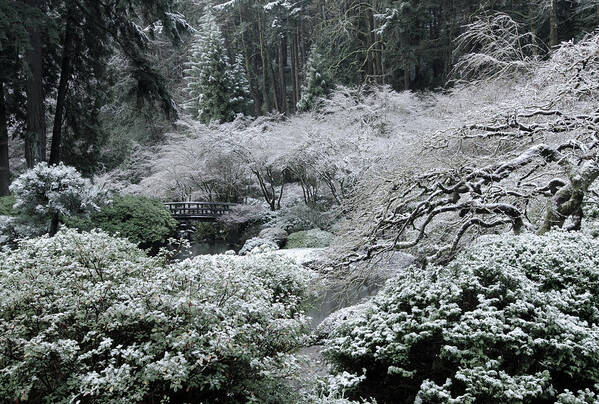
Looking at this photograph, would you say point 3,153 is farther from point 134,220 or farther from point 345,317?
point 345,317

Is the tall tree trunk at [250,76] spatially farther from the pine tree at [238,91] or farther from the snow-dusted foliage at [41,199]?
the snow-dusted foliage at [41,199]

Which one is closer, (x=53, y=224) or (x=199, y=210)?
(x=53, y=224)

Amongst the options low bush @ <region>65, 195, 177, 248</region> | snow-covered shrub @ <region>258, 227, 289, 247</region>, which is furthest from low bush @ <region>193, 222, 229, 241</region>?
low bush @ <region>65, 195, 177, 248</region>

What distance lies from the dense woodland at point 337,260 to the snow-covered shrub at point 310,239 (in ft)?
0.24

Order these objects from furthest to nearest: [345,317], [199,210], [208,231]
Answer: [208,231] < [199,210] < [345,317]

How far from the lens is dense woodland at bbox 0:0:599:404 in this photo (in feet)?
9.23

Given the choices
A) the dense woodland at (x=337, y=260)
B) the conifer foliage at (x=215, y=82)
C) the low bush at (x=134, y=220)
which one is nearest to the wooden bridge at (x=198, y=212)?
the dense woodland at (x=337, y=260)

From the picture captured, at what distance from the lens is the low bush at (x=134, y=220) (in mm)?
9500

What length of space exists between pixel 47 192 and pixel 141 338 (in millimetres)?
5519

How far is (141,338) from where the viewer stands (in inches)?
115

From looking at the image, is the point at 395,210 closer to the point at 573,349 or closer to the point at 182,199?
the point at 573,349

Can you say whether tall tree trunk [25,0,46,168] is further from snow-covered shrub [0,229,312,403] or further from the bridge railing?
snow-covered shrub [0,229,312,403]

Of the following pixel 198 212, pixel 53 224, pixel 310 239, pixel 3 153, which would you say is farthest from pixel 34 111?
pixel 310 239

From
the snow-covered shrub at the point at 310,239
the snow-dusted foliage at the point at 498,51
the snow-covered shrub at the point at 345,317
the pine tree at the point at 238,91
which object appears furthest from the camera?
the pine tree at the point at 238,91
